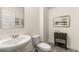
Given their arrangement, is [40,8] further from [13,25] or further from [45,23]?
[13,25]

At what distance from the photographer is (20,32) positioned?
1.04m

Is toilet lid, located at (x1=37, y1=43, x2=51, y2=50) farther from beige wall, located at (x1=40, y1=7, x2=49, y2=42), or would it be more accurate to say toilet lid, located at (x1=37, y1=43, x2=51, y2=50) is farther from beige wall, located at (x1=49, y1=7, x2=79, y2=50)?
beige wall, located at (x1=49, y1=7, x2=79, y2=50)

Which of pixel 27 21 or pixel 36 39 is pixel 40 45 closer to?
pixel 36 39

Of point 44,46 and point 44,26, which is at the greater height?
point 44,26

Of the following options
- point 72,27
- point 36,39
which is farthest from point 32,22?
point 72,27

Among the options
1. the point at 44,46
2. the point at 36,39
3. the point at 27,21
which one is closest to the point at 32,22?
the point at 27,21

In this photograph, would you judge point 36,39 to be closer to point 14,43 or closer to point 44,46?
point 44,46

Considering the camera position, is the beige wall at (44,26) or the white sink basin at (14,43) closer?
the white sink basin at (14,43)

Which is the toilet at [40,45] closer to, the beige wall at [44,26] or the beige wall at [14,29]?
the beige wall at [44,26]

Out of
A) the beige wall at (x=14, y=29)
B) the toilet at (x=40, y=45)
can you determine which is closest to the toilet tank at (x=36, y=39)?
the toilet at (x=40, y=45)

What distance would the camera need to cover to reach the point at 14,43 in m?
1.02

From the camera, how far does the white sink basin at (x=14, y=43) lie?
0.98 meters
